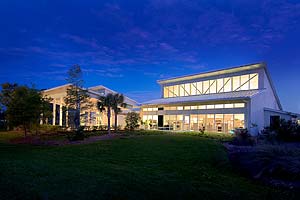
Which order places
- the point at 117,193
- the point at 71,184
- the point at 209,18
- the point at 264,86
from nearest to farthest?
the point at 117,193 → the point at 71,184 → the point at 209,18 → the point at 264,86

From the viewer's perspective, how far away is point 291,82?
32.0 metres

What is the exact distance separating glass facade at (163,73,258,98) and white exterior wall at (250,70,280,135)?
908 mm

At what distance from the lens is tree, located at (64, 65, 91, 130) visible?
25.2 meters

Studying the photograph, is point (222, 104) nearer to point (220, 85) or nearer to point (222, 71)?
point (220, 85)

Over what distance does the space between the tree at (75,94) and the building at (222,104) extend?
10.5 meters

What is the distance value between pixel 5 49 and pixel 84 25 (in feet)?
44.6

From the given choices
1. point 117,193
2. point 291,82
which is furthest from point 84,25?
point 291,82

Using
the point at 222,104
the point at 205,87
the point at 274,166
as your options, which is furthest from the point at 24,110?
the point at 205,87

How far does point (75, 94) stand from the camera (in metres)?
25.2

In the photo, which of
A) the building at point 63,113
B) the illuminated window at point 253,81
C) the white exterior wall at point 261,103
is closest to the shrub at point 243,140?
the white exterior wall at point 261,103

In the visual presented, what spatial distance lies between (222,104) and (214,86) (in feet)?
21.3

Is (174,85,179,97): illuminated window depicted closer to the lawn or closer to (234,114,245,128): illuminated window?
(234,114,245,128): illuminated window

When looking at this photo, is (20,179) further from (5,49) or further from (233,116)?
(5,49)

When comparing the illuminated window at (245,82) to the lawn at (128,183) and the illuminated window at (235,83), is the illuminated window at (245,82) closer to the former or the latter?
the illuminated window at (235,83)
